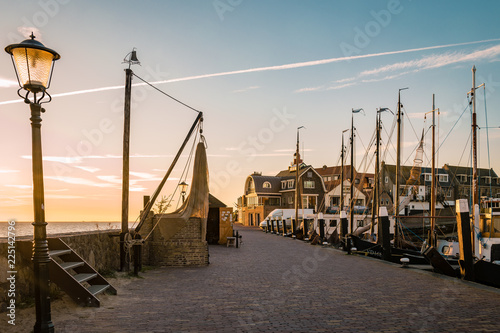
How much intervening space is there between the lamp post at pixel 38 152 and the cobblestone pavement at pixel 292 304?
29.5 inches

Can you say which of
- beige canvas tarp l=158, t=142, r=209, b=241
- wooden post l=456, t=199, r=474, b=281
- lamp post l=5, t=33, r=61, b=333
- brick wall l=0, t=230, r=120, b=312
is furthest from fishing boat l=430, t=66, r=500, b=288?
lamp post l=5, t=33, r=61, b=333

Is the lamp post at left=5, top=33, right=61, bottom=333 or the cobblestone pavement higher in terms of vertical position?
the lamp post at left=5, top=33, right=61, bottom=333

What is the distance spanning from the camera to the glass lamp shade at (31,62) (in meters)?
5.92

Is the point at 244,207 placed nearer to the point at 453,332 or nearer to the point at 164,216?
the point at 164,216

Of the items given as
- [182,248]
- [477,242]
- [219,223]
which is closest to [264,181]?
[219,223]

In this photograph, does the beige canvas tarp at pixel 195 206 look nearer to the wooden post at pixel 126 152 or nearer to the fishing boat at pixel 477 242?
the wooden post at pixel 126 152

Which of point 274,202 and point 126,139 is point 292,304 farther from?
point 274,202

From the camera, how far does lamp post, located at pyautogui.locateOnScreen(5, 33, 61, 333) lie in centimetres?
595

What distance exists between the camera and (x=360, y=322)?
7238 mm

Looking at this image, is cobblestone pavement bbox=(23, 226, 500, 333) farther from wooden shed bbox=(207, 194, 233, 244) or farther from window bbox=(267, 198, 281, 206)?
window bbox=(267, 198, 281, 206)

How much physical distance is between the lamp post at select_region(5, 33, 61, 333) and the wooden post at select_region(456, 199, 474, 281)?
1196 centimetres

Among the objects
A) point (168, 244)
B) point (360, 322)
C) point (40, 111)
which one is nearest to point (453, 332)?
point (360, 322)

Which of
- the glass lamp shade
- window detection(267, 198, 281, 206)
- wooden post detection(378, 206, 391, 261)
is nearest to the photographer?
the glass lamp shade

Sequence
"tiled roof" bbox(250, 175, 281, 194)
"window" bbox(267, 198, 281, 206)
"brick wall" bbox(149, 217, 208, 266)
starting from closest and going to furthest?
1. "brick wall" bbox(149, 217, 208, 266)
2. "window" bbox(267, 198, 281, 206)
3. "tiled roof" bbox(250, 175, 281, 194)
